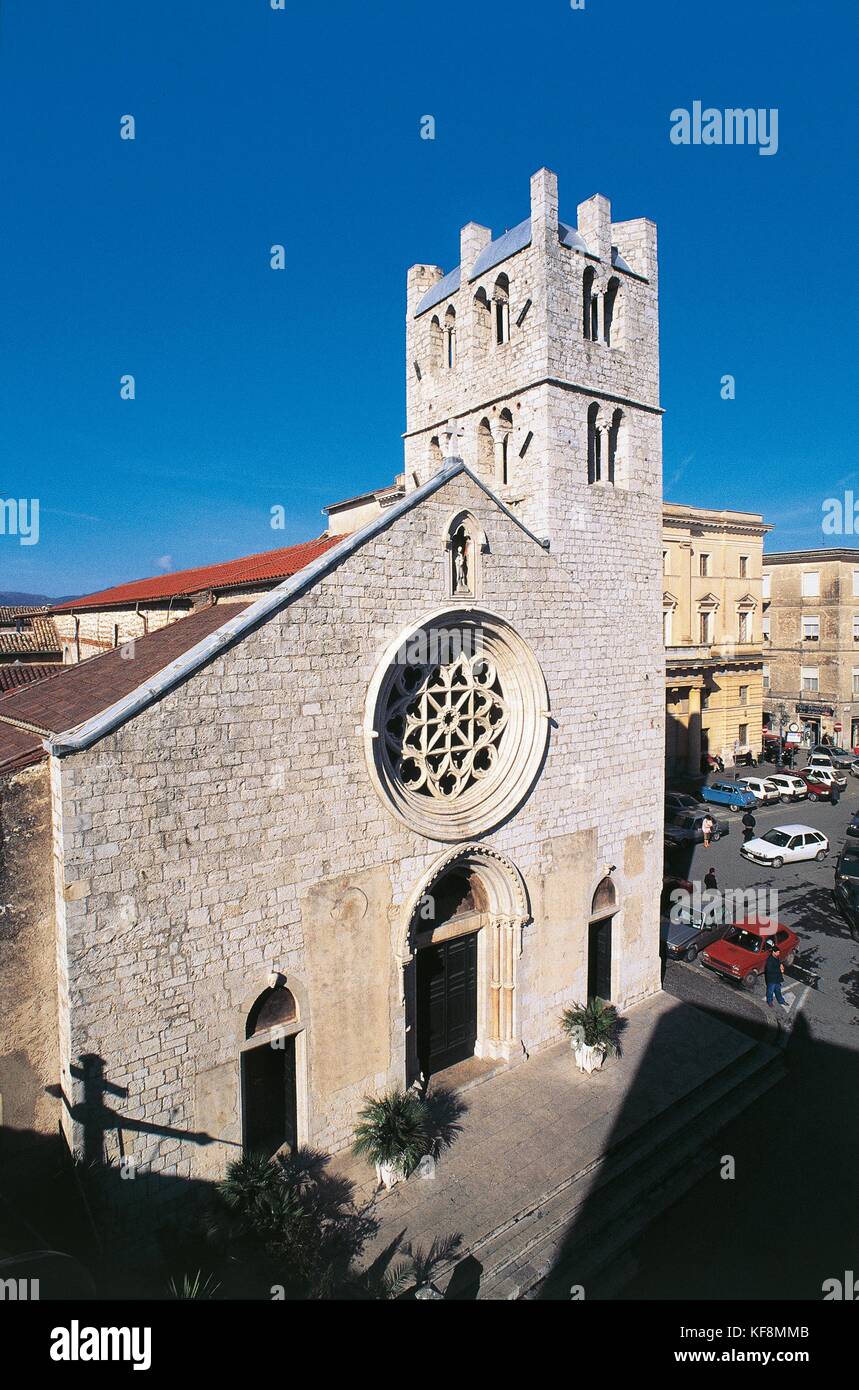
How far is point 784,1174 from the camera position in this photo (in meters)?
11.3

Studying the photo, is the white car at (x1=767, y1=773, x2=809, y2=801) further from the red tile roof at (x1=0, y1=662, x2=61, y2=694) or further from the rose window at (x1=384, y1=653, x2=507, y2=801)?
the red tile roof at (x1=0, y1=662, x2=61, y2=694)

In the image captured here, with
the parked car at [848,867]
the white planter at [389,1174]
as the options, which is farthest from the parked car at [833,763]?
the white planter at [389,1174]

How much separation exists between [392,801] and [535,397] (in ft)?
24.9

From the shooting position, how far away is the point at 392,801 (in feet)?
36.4

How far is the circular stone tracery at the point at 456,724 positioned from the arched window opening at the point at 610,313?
6.69 meters

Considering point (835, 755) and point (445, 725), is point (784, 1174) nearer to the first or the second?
point (445, 725)

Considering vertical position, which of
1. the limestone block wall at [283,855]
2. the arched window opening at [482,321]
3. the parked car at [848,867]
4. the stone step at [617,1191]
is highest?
the arched window opening at [482,321]

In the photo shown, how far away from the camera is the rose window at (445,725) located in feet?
38.5

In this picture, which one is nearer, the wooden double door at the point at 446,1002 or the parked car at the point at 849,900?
the wooden double door at the point at 446,1002

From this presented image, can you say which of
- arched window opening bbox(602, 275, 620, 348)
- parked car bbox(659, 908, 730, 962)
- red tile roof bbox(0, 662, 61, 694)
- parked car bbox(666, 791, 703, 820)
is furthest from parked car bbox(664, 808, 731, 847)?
red tile roof bbox(0, 662, 61, 694)

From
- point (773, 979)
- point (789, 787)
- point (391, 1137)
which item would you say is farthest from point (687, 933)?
point (789, 787)

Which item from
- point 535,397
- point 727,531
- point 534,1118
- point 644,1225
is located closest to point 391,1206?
point 534,1118

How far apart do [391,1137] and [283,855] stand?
4.30 m

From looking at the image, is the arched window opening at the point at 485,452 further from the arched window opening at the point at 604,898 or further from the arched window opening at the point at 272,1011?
the arched window opening at the point at 272,1011
